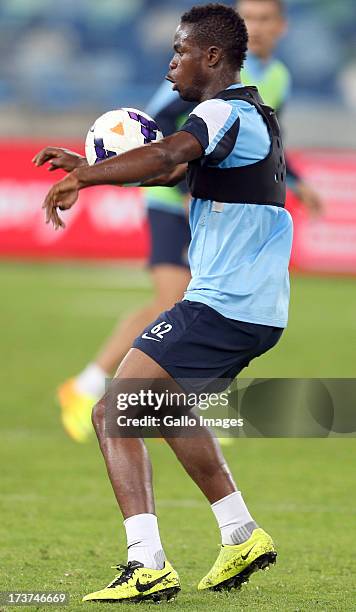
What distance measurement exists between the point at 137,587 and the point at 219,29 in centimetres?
203

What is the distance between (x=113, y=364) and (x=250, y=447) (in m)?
1.06

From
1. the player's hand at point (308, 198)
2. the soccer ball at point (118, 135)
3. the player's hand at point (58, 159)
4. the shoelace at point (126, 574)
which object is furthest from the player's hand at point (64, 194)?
the player's hand at point (308, 198)

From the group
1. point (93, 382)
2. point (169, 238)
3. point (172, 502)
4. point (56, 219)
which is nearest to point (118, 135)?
point (56, 219)

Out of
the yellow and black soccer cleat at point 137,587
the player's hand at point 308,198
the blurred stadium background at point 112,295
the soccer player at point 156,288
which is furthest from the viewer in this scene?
the player's hand at point 308,198

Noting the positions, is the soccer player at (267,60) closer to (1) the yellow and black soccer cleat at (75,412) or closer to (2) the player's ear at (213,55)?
(1) the yellow and black soccer cleat at (75,412)

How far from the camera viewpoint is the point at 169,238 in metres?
8.44

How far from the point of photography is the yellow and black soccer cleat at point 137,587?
4570 millimetres

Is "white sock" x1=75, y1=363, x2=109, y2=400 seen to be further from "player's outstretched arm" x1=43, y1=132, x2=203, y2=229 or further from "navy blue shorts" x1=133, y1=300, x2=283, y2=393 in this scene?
"player's outstretched arm" x1=43, y1=132, x2=203, y2=229

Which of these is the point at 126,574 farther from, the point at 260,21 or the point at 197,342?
the point at 260,21

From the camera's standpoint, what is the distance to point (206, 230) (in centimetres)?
473

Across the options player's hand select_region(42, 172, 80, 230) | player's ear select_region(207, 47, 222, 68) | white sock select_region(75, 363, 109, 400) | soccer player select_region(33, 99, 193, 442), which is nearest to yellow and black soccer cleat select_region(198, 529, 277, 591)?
player's hand select_region(42, 172, 80, 230)

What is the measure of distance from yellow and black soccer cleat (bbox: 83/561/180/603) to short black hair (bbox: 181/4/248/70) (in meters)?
1.87

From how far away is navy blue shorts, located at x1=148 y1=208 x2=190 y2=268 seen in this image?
27.5ft

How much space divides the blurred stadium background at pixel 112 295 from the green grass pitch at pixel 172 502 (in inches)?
0.7
